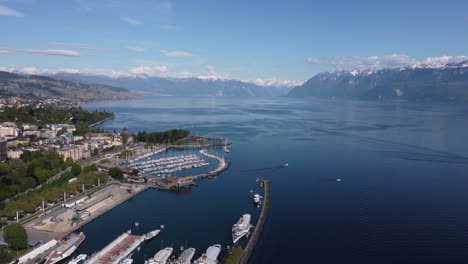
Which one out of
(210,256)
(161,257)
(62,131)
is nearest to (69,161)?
(62,131)

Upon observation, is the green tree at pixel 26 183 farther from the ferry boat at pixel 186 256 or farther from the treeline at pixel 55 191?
the ferry boat at pixel 186 256

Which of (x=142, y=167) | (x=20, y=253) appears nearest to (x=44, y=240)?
(x=20, y=253)

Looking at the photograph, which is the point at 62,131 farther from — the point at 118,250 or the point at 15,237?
the point at 118,250

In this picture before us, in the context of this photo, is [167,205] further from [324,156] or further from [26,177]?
[324,156]

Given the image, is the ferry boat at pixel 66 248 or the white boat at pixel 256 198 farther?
the white boat at pixel 256 198

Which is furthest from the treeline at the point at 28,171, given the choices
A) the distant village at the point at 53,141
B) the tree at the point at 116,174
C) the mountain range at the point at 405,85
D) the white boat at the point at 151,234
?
the mountain range at the point at 405,85
